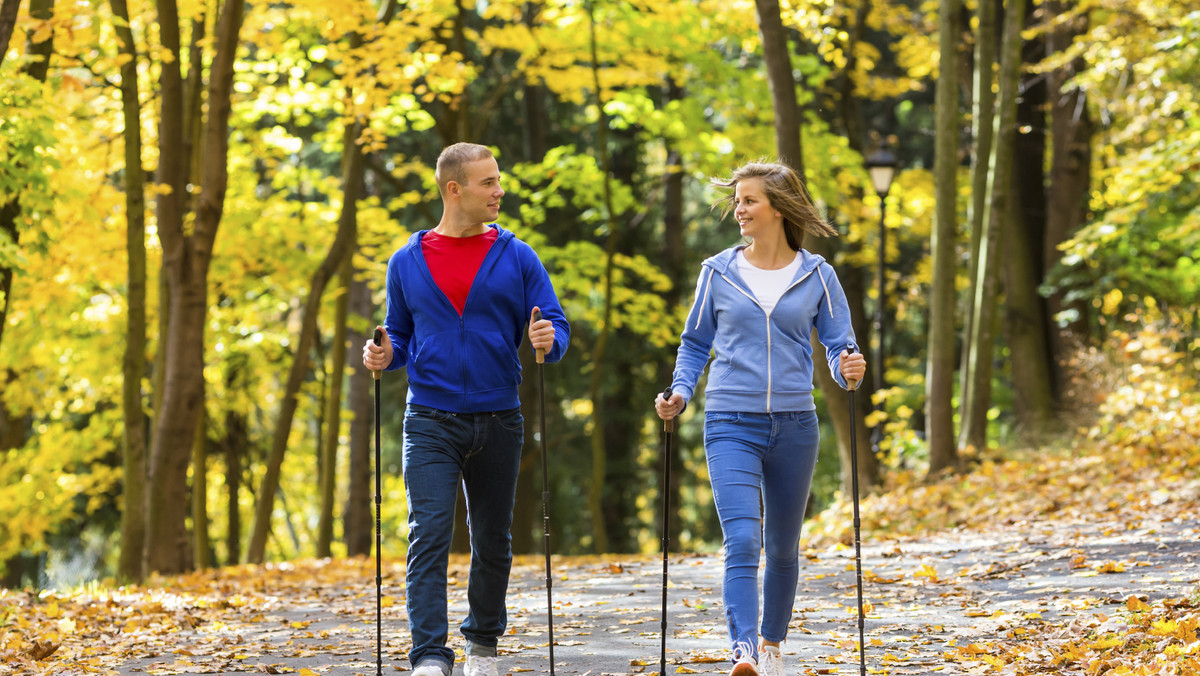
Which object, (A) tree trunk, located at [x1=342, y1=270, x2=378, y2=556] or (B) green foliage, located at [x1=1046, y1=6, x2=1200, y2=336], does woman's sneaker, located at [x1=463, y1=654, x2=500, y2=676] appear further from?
(A) tree trunk, located at [x1=342, y1=270, x2=378, y2=556]

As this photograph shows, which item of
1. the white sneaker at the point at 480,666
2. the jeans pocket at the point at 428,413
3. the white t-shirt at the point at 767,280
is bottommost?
the white sneaker at the point at 480,666

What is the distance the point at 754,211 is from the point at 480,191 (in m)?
1.11

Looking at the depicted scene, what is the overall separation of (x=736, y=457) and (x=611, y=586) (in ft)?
13.7

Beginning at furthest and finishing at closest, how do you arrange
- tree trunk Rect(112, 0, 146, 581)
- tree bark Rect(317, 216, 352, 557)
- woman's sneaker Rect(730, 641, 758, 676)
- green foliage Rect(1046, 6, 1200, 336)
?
tree bark Rect(317, 216, 352, 557)
green foliage Rect(1046, 6, 1200, 336)
tree trunk Rect(112, 0, 146, 581)
woman's sneaker Rect(730, 641, 758, 676)

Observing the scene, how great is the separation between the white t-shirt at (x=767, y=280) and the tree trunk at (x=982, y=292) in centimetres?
922

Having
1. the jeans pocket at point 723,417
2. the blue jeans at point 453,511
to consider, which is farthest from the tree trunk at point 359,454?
the jeans pocket at point 723,417

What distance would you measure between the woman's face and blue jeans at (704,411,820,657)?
0.77 meters

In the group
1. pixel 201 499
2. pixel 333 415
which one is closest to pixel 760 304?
pixel 333 415

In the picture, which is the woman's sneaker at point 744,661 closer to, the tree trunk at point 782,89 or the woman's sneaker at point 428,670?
the woman's sneaker at point 428,670

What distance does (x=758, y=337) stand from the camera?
15.0ft

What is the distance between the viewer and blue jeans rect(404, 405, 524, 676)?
4.51m

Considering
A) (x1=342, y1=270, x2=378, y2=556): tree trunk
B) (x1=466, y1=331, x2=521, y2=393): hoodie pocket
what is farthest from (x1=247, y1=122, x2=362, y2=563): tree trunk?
(x1=466, y1=331, x2=521, y2=393): hoodie pocket

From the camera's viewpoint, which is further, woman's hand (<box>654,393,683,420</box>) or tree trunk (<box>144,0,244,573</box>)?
tree trunk (<box>144,0,244,573</box>)

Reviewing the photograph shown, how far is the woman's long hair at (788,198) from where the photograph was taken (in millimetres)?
4730
